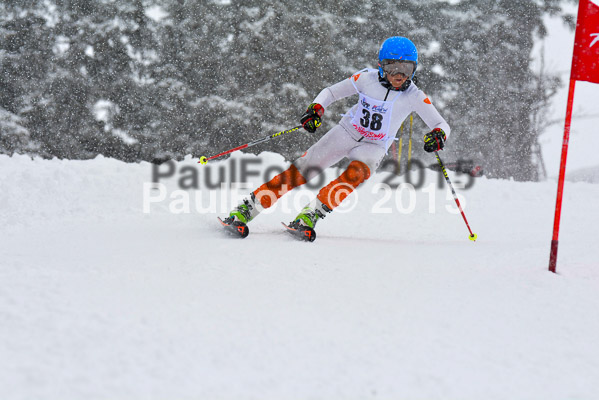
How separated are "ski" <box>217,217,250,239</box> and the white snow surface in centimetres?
14

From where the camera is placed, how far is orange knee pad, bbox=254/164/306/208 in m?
4.84

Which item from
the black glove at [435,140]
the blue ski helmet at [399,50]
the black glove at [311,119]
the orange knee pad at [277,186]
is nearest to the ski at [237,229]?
the orange knee pad at [277,186]

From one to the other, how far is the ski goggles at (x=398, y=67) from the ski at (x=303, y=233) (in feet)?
5.62

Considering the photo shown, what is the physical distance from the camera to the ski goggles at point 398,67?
4590mm

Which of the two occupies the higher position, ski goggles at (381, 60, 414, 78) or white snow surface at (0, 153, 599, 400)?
ski goggles at (381, 60, 414, 78)

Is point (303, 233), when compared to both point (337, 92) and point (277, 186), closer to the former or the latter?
point (277, 186)

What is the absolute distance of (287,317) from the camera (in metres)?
2.32

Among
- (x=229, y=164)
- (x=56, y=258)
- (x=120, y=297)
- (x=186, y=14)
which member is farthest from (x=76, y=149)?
(x=120, y=297)

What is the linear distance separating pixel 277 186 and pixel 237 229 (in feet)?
2.22

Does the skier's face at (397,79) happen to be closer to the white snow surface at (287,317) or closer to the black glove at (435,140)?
the black glove at (435,140)

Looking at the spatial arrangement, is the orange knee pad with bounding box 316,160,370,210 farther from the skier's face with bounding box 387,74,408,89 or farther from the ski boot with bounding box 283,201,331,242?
the skier's face with bounding box 387,74,408,89

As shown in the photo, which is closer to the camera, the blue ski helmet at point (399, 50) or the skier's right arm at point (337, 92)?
the blue ski helmet at point (399, 50)

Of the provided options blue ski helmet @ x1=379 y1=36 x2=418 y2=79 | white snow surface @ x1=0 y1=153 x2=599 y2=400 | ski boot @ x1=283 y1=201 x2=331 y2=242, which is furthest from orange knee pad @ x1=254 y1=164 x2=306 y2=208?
blue ski helmet @ x1=379 y1=36 x2=418 y2=79

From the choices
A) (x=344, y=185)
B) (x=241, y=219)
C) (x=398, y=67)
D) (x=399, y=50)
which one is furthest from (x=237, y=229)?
(x=399, y=50)
